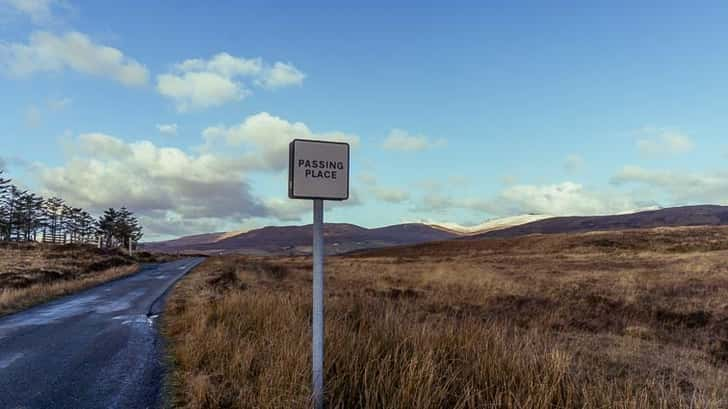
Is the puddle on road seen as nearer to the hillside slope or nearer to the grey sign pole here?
the grey sign pole

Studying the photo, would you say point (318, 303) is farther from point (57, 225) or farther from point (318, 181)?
point (57, 225)

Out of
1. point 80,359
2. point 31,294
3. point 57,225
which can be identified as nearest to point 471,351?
point 80,359

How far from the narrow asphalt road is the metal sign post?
2.31 metres

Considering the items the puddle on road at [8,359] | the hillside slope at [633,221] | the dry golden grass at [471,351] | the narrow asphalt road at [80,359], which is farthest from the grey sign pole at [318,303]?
the hillside slope at [633,221]

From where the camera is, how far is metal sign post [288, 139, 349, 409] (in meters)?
3.67

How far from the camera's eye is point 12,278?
20.5 metres

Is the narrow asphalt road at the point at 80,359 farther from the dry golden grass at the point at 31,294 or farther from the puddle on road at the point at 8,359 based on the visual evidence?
the dry golden grass at the point at 31,294

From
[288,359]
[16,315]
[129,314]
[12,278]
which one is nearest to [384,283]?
[129,314]

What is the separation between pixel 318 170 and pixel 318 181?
93 millimetres

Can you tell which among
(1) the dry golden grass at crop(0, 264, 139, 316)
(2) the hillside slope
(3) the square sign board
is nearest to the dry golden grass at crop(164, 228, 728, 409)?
(3) the square sign board

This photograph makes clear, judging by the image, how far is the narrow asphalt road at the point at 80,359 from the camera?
525 cm

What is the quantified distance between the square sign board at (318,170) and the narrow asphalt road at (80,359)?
10.4 feet

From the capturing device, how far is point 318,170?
147 inches

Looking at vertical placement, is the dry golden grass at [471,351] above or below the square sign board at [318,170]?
below
